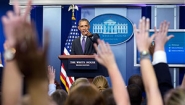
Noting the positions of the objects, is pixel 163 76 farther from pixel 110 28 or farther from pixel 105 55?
pixel 110 28

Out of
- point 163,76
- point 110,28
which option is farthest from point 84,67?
point 110,28

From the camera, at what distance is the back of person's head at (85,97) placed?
1.57 metres

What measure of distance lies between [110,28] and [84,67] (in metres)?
3.23

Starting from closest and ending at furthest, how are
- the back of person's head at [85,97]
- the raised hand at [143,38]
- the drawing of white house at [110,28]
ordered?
the back of person's head at [85,97] → the raised hand at [143,38] → the drawing of white house at [110,28]

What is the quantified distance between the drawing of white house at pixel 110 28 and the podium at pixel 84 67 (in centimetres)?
307

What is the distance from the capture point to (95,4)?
8.22 meters

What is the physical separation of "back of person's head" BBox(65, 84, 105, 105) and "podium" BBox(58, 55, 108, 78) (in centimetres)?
329

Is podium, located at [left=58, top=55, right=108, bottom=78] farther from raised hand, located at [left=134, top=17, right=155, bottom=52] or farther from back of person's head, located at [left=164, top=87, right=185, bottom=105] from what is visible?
back of person's head, located at [left=164, top=87, right=185, bottom=105]

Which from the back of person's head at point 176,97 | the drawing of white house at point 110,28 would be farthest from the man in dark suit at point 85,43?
the back of person's head at point 176,97

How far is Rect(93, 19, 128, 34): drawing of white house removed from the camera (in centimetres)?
799

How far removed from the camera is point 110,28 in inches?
317

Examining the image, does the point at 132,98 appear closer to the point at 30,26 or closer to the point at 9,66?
the point at 9,66

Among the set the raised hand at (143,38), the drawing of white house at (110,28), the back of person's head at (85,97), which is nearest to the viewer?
the back of person's head at (85,97)

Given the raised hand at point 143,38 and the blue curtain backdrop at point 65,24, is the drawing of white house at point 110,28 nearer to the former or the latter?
the blue curtain backdrop at point 65,24
